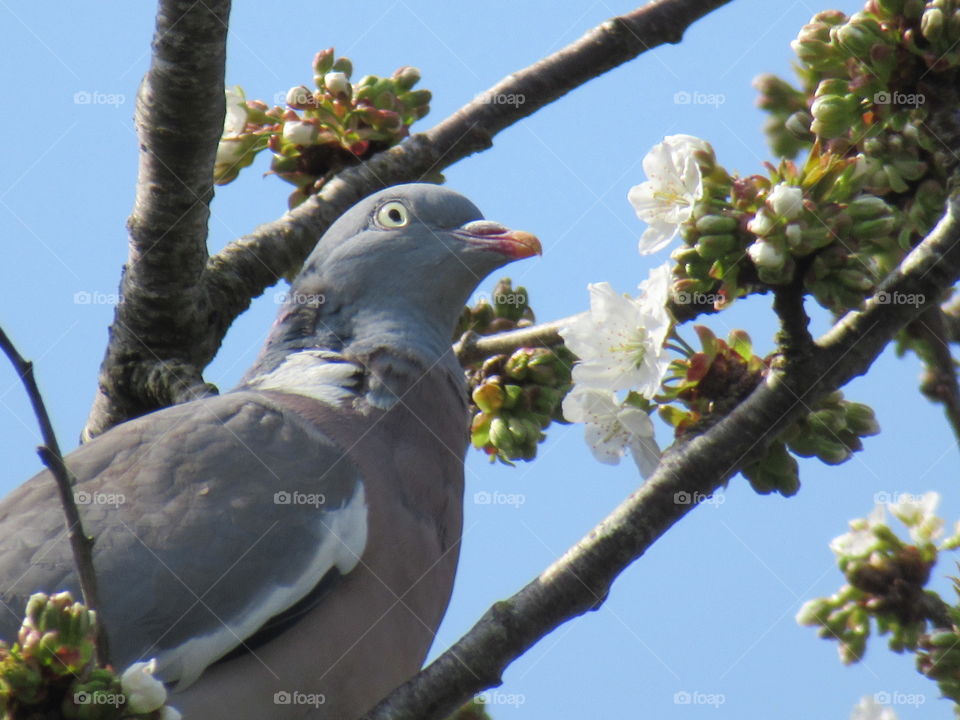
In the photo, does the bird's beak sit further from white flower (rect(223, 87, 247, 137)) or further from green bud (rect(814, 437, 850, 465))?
green bud (rect(814, 437, 850, 465))

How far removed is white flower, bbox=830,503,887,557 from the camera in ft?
9.92

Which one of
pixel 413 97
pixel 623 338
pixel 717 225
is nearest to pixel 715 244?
pixel 717 225

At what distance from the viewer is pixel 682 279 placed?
8.40ft

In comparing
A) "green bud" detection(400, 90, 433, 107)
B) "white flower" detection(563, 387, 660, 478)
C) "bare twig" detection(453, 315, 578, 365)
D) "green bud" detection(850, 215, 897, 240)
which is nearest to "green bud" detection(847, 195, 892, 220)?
"green bud" detection(850, 215, 897, 240)

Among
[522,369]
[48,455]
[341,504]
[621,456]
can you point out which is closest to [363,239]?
[522,369]

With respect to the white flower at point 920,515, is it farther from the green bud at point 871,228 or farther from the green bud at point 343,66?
the green bud at point 343,66

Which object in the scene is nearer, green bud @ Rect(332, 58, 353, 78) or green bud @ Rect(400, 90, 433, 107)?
green bud @ Rect(332, 58, 353, 78)

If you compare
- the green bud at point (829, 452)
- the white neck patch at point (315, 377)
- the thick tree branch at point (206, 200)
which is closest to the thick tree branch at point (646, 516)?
the green bud at point (829, 452)

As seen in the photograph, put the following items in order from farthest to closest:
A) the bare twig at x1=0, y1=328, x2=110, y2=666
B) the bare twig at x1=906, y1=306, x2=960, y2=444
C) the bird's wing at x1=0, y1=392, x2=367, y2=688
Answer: the bird's wing at x1=0, y1=392, x2=367, y2=688, the bare twig at x1=906, y1=306, x2=960, y2=444, the bare twig at x1=0, y1=328, x2=110, y2=666

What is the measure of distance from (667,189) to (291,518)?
52.4 inches

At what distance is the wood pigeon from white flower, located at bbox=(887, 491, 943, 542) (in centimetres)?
129

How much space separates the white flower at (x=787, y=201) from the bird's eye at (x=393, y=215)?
1.96 metres

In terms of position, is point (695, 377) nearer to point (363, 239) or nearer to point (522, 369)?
point (522, 369)

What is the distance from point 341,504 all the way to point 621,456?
0.81 metres
